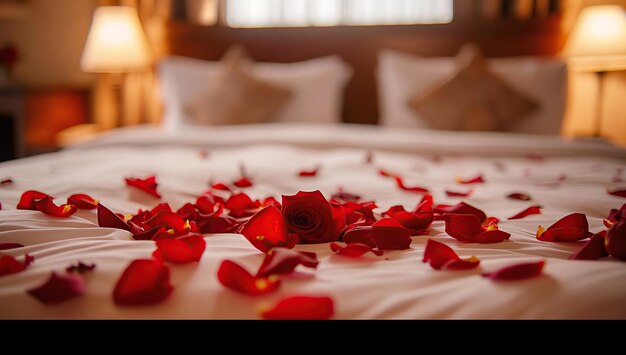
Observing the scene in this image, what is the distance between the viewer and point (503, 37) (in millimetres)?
3191

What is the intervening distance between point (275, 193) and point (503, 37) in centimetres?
227

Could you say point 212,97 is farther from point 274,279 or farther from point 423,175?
point 274,279

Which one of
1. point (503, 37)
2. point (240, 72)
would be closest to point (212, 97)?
point (240, 72)

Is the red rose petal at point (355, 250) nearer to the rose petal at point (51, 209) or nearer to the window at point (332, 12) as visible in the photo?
the rose petal at point (51, 209)

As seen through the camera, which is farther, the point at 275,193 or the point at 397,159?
the point at 397,159

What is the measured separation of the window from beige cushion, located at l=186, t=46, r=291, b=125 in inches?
30.4

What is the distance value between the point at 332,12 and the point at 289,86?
871 millimetres

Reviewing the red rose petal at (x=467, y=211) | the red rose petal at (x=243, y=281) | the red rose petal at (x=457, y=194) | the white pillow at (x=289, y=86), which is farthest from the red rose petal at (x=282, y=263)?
the white pillow at (x=289, y=86)

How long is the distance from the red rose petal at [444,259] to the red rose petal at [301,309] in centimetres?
20

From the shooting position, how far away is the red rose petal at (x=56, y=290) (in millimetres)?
688

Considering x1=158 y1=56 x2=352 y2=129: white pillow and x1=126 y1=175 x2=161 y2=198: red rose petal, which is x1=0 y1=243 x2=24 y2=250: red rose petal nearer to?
x1=126 y1=175 x2=161 y2=198: red rose petal

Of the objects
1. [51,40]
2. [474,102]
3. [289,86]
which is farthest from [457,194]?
[51,40]

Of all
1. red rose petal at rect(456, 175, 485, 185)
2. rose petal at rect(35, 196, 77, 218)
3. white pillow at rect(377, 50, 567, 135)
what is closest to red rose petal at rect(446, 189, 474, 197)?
red rose petal at rect(456, 175, 485, 185)

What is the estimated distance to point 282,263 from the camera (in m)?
0.74
